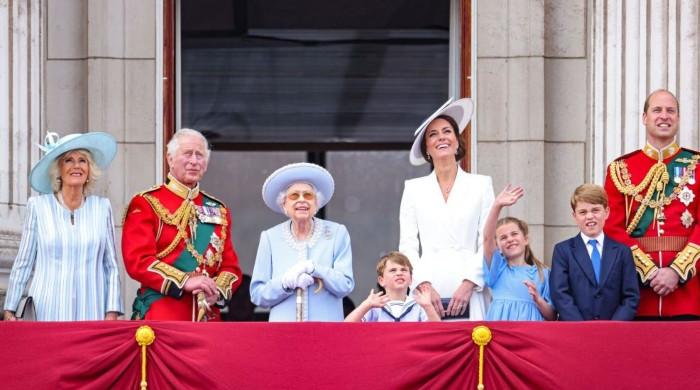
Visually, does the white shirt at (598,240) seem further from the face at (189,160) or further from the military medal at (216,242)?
the face at (189,160)

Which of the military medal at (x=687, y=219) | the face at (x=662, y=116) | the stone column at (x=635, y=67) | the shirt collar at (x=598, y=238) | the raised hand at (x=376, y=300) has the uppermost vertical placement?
the stone column at (x=635, y=67)

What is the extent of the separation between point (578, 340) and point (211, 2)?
5.06 meters

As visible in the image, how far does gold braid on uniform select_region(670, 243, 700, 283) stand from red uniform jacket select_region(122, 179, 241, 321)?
2.36 m

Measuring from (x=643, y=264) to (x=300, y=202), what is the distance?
186 cm

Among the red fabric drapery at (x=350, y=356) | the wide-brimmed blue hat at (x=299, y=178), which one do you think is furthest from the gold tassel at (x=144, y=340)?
the wide-brimmed blue hat at (x=299, y=178)

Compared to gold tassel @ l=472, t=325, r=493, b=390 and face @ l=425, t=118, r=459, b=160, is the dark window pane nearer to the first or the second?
face @ l=425, t=118, r=459, b=160

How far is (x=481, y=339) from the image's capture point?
8.01 meters

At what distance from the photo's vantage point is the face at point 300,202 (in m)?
8.95

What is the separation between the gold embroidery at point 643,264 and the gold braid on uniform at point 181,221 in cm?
225

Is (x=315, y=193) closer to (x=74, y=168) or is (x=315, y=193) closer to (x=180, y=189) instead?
(x=180, y=189)

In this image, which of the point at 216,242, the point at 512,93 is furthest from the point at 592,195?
the point at 512,93

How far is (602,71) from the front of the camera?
439 inches

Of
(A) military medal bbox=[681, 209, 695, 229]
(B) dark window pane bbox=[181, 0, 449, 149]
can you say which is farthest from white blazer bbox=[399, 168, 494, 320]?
(B) dark window pane bbox=[181, 0, 449, 149]

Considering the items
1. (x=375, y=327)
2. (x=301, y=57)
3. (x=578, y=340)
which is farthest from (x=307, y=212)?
(x=301, y=57)
